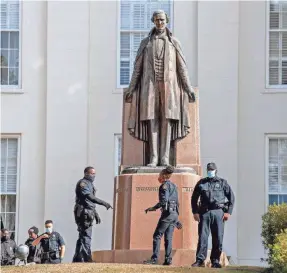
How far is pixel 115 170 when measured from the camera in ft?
107

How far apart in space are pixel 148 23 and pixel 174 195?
13.1 m

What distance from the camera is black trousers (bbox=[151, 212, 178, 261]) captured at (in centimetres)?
2095

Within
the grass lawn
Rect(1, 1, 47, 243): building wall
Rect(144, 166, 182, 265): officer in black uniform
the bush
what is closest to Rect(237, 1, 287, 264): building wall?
Rect(1, 1, 47, 243): building wall

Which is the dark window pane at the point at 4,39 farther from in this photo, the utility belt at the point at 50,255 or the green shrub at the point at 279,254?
the green shrub at the point at 279,254

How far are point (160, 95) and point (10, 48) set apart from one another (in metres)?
10.7

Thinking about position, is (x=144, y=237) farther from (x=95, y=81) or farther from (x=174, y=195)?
(x=95, y=81)

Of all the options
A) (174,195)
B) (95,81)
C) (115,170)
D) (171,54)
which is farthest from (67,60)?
(174,195)

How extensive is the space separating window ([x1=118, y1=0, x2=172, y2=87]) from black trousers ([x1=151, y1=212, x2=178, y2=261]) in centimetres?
1255

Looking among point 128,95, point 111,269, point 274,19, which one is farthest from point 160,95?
point 274,19

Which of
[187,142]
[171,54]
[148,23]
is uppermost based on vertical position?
[148,23]

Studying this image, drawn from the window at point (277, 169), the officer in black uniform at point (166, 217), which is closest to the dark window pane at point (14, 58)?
the window at point (277, 169)

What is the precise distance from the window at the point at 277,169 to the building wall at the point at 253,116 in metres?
0.19

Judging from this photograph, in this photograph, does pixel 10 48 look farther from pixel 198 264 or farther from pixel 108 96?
pixel 198 264

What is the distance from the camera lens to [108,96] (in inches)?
1304
